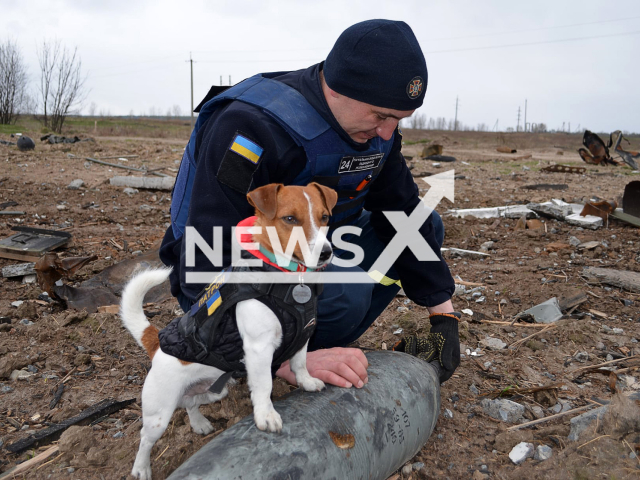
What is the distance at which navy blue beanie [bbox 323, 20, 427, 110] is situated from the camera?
7.36 feet

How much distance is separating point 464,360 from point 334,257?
4.27 feet

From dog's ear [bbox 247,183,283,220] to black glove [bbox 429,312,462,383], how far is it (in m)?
1.35

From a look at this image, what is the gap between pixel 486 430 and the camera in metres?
2.61

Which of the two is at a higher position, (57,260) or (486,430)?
(57,260)

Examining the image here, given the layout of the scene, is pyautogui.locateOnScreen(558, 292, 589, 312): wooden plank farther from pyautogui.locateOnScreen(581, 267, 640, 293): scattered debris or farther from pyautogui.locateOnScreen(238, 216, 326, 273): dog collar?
pyautogui.locateOnScreen(238, 216, 326, 273): dog collar

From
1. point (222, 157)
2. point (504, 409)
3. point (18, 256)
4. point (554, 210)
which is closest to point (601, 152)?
point (554, 210)

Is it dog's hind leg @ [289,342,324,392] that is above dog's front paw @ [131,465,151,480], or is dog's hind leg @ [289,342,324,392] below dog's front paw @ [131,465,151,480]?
above

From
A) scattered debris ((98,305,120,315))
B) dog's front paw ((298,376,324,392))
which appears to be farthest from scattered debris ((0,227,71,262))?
dog's front paw ((298,376,324,392))

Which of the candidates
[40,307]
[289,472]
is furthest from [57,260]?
[289,472]

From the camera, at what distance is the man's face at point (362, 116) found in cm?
236

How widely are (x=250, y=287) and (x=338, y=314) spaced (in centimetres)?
83

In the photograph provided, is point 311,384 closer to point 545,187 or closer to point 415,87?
point 415,87

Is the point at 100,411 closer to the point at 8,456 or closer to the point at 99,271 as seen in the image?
the point at 8,456

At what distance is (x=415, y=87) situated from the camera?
232cm
